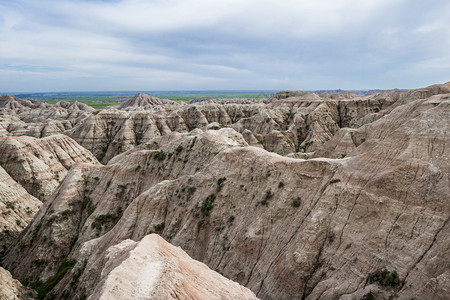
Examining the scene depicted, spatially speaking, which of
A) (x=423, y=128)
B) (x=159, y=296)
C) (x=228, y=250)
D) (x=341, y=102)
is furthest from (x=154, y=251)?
(x=341, y=102)

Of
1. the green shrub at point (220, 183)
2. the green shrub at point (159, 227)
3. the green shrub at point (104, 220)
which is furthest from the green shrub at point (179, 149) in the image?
the green shrub at point (159, 227)

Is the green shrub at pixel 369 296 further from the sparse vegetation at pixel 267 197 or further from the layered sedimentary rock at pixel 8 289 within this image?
the layered sedimentary rock at pixel 8 289

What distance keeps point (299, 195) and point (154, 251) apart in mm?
13859

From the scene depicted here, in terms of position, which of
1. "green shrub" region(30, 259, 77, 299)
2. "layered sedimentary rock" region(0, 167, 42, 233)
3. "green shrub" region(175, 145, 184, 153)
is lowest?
"green shrub" region(30, 259, 77, 299)

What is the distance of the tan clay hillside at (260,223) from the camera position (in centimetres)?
1664

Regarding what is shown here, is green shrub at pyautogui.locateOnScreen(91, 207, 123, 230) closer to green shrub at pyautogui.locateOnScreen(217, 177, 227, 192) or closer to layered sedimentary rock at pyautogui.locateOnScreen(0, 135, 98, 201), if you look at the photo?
green shrub at pyautogui.locateOnScreen(217, 177, 227, 192)

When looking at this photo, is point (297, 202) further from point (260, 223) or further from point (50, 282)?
point (50, 282)

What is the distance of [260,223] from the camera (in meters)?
26.3

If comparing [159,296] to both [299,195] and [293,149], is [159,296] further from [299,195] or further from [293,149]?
[293,149]

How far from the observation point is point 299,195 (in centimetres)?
2545

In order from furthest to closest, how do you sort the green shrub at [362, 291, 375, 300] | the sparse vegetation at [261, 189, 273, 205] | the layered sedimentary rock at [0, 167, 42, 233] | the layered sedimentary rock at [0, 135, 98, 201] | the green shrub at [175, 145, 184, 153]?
the layered sedimentary rock at [0, 135, 98, 201]
the green shrub at [175, 145, 184, 153]
the layered sedimentary rock at [0, 167, 42, 233]
the sparse vegetation at [261, 189, 273, 205]
the green shrub at [362, 291, 375, 300]

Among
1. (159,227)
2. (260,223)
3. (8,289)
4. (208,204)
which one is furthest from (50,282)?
(260,223)

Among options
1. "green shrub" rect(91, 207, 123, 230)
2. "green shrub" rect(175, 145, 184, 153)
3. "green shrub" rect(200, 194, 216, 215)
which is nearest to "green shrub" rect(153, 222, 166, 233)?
"green shrub" rect(200, 194, 216, 215)

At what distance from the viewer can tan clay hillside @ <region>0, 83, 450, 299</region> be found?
655 inches
